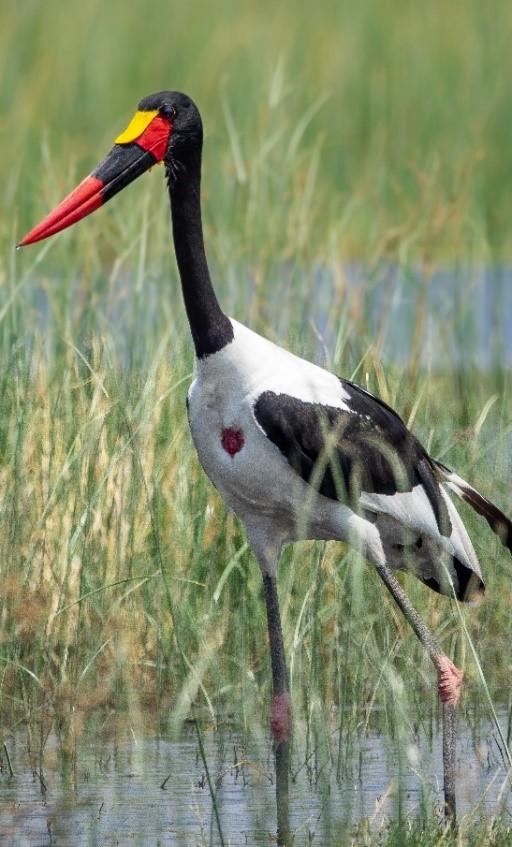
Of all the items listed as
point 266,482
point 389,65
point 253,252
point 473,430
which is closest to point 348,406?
point 266,482

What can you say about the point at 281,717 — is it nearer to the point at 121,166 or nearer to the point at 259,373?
the point at 259,373

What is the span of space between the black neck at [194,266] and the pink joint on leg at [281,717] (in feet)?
3.06

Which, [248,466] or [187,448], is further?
[187,448]

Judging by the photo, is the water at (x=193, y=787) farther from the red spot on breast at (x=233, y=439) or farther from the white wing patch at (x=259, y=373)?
the white wing patch at (x=259, y=373)

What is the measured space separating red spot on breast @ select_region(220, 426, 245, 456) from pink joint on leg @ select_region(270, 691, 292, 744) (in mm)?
694

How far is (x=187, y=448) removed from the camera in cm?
596

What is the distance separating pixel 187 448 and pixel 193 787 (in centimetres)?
139

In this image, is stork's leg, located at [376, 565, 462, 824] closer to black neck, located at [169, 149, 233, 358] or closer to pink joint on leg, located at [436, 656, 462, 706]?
pink joint on leg, located at [436, 656, 462, 706]

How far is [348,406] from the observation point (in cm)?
506

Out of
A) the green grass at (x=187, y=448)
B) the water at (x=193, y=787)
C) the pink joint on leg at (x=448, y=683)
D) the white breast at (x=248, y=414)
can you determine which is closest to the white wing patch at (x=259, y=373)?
the white breast at (x=248, y=414)

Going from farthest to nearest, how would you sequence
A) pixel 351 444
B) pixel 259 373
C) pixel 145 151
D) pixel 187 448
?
pixel 187 448 < pixel 145 151 < pixel 351 444 < pixel 259 373

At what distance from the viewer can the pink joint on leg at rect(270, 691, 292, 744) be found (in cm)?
509

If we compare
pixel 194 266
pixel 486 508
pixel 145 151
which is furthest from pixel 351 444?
pixel 145 151

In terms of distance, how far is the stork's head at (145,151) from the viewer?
16.8ft
